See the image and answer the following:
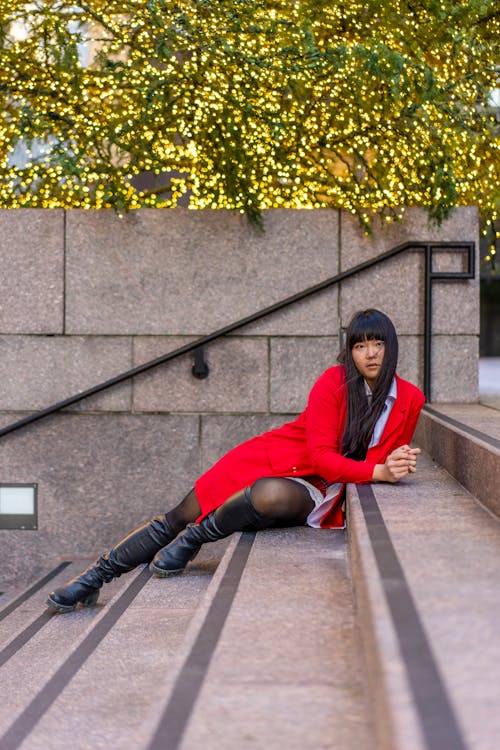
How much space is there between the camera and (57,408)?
5523 millimetres

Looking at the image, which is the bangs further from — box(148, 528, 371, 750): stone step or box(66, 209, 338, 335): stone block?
box(66, 209, 338, 335): stone block

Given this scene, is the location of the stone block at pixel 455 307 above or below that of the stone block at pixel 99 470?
above

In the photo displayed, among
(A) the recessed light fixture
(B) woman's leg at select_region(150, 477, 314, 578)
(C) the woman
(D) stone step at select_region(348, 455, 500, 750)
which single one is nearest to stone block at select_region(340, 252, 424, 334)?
(C) the woman

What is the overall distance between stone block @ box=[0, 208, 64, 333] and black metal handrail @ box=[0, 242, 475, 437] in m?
0.51

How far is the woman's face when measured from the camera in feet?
12.3

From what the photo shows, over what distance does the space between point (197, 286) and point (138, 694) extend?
3275 millimetres

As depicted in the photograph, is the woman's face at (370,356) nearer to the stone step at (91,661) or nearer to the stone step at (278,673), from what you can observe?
the stone step at (278,673)

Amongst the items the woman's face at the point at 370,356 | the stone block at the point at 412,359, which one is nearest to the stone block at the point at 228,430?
the stone block at the point at 412,359

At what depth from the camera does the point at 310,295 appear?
5.57 metres

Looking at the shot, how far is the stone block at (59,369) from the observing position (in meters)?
5.63

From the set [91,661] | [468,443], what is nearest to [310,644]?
[91,661]

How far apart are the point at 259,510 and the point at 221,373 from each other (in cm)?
188

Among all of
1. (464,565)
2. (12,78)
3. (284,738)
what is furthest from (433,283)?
(284,738)

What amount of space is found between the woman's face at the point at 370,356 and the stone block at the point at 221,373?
6.15 ft
